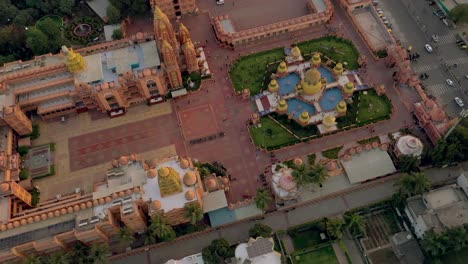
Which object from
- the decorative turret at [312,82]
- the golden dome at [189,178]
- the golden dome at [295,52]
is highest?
the golden dome at [295,52]

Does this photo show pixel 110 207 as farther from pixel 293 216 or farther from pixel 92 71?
pixel 293 216

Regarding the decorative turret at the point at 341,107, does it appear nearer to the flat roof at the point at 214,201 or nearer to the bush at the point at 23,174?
the flat roof at the point at 214,201

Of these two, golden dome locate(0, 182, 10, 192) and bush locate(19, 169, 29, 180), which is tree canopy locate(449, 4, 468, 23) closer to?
bush locate(19, 169, 29, 180)

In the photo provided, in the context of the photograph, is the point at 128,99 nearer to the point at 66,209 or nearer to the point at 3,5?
the point at 66,209

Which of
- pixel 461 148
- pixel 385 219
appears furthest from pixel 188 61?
pixel 461 148

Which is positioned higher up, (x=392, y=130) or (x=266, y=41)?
Answer: (x=266, y=41)

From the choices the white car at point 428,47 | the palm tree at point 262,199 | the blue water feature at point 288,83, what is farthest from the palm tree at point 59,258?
the white car at point 428,47

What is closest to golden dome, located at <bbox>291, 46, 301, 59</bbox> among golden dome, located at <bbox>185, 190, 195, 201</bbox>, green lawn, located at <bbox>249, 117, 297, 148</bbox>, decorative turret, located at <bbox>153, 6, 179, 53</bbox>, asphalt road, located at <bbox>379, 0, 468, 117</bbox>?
green lawn, located at <bbox>249, 117, 297, 148</bbox>
